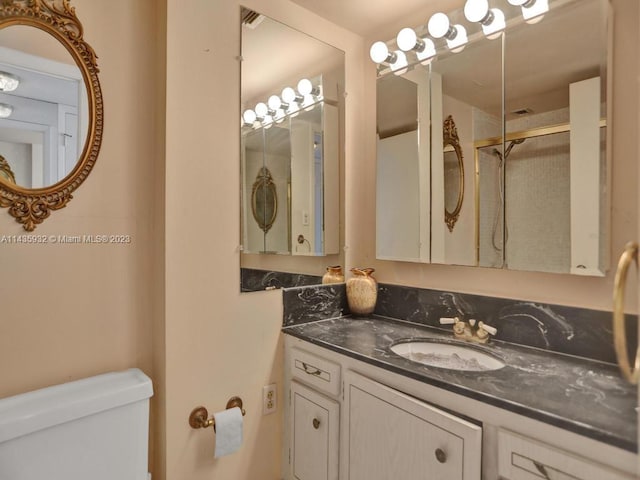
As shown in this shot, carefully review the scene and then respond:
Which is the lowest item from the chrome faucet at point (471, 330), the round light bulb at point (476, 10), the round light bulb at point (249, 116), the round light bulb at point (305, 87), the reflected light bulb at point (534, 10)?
the chrome faucet at point (471, 330)

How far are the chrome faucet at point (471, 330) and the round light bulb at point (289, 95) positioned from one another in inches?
46.8

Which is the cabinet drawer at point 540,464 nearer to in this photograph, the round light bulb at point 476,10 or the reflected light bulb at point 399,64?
the round light bulb at point 476,10

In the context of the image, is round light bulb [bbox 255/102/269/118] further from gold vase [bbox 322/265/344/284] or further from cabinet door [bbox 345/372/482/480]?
cabinet door [bbox 345/372/482/480]

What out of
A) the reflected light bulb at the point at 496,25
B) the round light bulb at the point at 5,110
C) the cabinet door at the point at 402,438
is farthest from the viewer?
the reflected light bulb at the point at 496,25

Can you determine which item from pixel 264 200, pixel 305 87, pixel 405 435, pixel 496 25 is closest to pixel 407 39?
pixel 496 25

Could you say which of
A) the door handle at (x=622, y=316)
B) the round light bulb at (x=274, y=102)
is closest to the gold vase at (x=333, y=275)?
the round light bulb at (x=274, y=102)

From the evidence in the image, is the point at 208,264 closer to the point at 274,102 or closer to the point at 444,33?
the point at 274,102

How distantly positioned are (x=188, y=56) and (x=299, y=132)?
588 mm

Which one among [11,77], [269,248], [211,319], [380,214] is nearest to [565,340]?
[380,214]

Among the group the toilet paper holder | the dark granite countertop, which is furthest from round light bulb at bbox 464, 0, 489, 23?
the toilet paper holder

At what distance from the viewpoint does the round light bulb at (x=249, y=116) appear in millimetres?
1562

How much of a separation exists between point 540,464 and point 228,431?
1.03 m

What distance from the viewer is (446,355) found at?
1.46m

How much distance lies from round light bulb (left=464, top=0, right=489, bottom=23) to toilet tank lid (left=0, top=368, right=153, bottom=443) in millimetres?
1752
